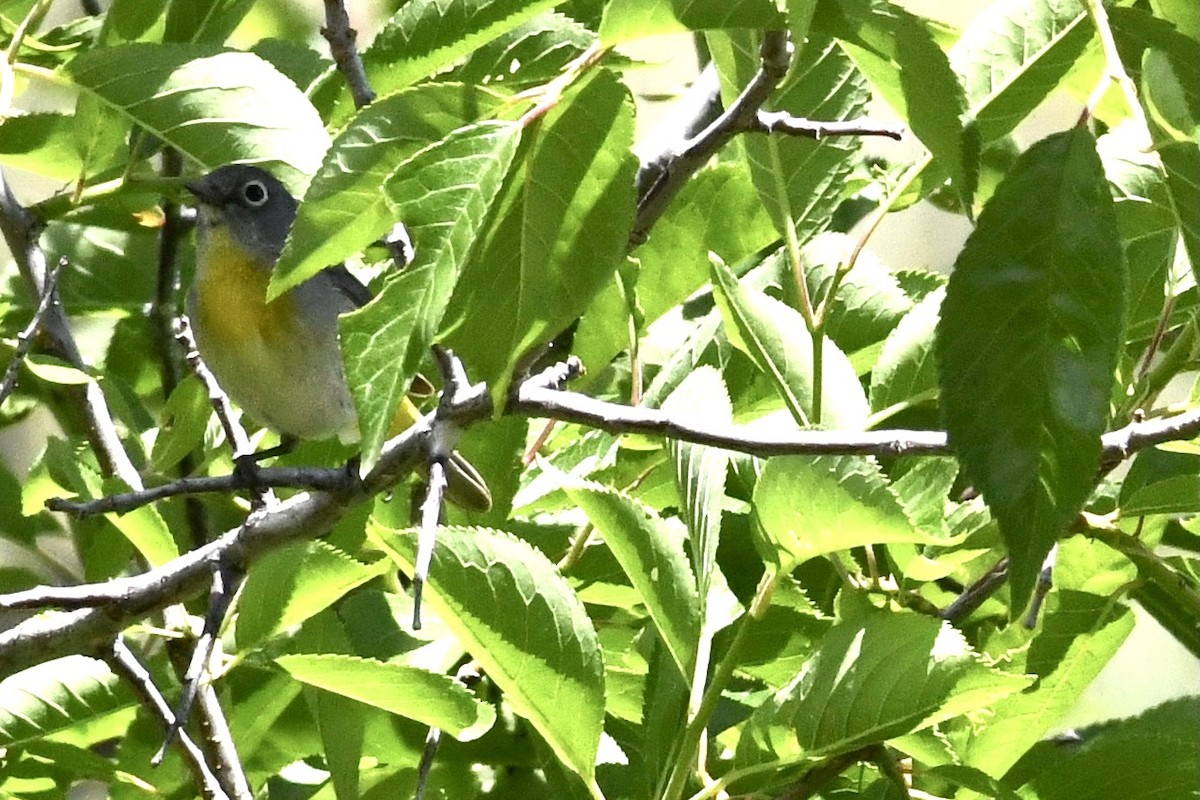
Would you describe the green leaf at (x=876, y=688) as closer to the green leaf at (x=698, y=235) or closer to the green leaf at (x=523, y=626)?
the green leaf at (x=523, y=626)

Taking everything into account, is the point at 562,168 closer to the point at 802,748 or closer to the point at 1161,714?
the point at 802,748

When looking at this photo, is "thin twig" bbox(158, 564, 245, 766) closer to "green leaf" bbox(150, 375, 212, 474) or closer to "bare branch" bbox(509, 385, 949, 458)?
"bare branch" bbox(509, 385, 949, 458)

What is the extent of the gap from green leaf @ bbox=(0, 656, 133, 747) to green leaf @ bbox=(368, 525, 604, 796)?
0.67 m

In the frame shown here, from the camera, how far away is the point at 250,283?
8.96ft

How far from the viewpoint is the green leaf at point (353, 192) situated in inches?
36.8

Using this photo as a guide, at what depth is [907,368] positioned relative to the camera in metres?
1.62

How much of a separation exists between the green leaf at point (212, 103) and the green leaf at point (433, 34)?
90 mm

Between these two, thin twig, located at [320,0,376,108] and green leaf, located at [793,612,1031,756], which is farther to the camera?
thin twig, located at [320,0,376,108]

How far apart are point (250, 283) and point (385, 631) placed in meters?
1.18

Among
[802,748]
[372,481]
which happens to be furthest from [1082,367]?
[372,481]

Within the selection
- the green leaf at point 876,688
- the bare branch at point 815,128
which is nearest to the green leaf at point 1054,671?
the green leaf at point 876,688

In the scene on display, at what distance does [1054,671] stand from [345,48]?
1062 mm

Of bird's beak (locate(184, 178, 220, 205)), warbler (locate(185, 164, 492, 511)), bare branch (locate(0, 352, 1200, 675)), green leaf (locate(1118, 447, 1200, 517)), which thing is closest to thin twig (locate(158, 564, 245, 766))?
bare branch (locate(0, 352, 1200, 675))

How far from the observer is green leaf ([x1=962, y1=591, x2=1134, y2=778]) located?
156cm
